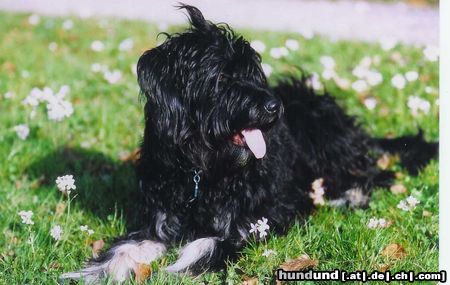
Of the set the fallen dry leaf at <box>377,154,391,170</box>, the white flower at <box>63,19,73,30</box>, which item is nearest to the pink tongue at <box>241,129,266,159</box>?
the fallen dry leaf at <box>377,154,391,170</box>

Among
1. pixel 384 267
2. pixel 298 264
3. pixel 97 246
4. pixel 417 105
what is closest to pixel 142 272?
pixel 97 246

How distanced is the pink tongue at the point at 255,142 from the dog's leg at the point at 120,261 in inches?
35.2

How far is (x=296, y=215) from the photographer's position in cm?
460

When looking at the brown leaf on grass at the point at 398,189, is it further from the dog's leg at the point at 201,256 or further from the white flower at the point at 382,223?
the dog's leg at the point at 201,256

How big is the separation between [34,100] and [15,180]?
66 cm

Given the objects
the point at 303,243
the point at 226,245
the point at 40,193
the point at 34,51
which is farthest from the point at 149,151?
the point at 34,51

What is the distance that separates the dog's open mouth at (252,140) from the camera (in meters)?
3.83

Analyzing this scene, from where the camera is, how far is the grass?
4051mm

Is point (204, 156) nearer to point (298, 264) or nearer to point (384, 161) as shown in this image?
point (298, 264)

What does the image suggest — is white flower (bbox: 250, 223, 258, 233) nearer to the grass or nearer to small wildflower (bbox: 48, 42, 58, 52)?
the grass

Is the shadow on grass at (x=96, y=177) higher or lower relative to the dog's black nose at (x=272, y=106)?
lower

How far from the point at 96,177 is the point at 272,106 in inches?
89.7

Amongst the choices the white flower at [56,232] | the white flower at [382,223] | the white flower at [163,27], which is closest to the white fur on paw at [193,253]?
the white flower at [56,232]

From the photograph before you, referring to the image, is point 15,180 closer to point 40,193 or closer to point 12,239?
point 40,193
